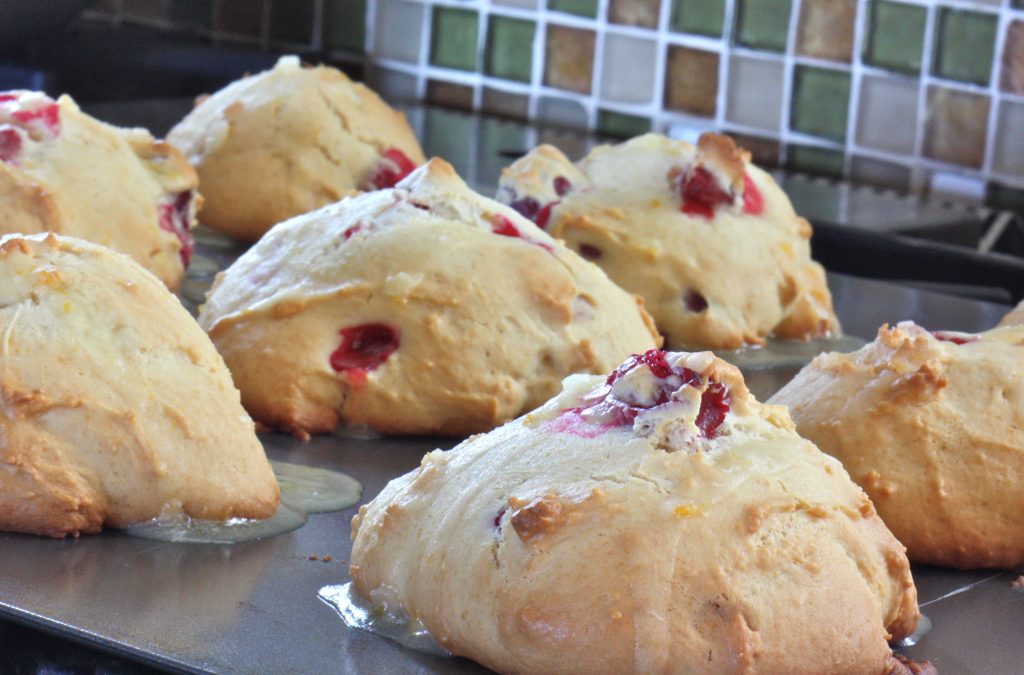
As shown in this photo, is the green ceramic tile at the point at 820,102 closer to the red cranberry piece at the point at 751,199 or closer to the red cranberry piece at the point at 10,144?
the red cranberry piece at the point at 751,199

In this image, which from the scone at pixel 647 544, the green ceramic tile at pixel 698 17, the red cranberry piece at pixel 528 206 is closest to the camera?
the scone at pixel 647 544

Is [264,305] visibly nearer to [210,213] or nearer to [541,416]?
[541,416]

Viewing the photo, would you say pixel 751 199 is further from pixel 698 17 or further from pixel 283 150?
pixel 698 17

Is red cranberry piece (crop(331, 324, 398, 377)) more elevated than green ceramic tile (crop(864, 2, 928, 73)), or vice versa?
green ceramic tile (crop(864, 2, 928, 73))

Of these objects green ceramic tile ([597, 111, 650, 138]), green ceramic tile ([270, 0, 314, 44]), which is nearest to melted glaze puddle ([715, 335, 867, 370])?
green ceramic tile ([597, 111, 650, 138])

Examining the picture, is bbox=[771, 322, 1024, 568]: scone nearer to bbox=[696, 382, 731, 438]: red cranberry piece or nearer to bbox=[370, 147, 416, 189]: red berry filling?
bbox=[696, 382, 731, 438]: red cranberry piece

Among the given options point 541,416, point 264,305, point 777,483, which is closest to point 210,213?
point 264,305

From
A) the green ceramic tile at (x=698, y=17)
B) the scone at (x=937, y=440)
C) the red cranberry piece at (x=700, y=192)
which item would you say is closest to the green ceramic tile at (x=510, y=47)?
the green ceramic tile at (x=698, y=17)
